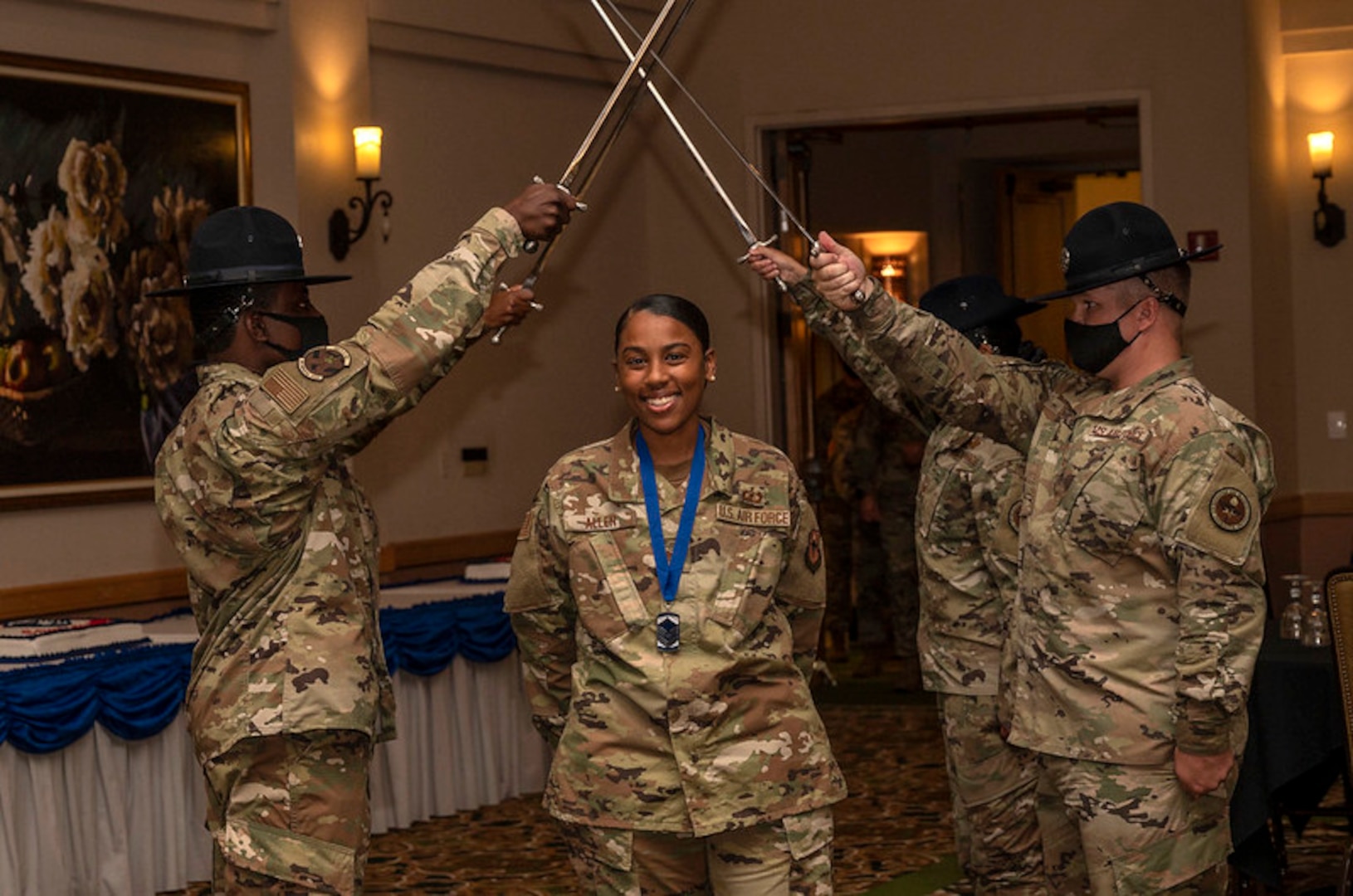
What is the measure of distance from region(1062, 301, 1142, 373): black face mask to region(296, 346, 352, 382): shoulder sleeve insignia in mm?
1392

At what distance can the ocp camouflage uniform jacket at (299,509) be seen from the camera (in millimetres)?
3316

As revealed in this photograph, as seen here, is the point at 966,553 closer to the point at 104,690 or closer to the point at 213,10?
the point at 104,690

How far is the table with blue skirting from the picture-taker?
5.57 metres

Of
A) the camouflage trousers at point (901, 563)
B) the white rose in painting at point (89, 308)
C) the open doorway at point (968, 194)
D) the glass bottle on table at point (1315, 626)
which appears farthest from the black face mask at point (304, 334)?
the open doorway at point (968, 194)

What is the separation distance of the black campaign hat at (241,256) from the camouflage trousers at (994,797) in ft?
7.27

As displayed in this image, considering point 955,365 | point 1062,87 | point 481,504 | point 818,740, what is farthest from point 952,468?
point 1062,87

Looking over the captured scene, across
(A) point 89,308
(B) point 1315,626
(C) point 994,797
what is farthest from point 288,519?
(A) point 89,308

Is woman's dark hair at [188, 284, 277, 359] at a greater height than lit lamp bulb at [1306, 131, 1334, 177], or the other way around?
lit lamp bulb at [1306, 131, 1334, 177]

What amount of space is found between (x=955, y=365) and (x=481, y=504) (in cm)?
520

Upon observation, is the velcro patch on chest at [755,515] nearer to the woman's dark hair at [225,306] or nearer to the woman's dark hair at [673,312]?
the woman's dark hair at [673,312]

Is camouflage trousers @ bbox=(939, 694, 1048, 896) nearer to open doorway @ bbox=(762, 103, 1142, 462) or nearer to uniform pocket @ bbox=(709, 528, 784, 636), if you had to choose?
uniform pocket @ bbox=(709, 528, 784, 636)

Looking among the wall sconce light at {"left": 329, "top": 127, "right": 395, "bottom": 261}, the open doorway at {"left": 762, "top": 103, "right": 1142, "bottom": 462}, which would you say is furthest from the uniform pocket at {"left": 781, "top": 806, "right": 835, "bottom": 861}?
the open doorway at {"left": 762, "top": 103, "right": 1142, "bottom": 462}

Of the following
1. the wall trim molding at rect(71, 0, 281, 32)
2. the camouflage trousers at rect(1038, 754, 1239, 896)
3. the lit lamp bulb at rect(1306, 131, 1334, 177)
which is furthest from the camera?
the lit lamp bulb at rect(1306, 131, 1334, 177)

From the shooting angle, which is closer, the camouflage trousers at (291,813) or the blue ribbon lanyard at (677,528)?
the blue ribbon lanyard at (677,528)
